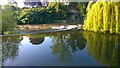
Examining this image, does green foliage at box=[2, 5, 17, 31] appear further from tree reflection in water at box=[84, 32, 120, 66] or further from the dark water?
tree reflection in water at box=[84, 32, 120, 66]

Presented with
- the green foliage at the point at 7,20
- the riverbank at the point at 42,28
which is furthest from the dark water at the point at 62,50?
the riverbank at the point at 42,28

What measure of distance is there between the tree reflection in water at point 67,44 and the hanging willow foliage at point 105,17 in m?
0.71

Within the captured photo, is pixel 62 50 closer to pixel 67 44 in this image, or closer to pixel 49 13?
pixel 67 44

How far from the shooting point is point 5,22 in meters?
9.70

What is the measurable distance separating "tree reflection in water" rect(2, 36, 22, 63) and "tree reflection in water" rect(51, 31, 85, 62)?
1.08 m

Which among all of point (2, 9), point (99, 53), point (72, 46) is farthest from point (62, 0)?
point (99, 53)

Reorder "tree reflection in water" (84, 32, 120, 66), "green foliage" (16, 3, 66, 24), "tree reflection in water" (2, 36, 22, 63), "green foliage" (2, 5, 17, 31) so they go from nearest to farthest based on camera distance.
→ "tree reflection in water" (84, 32, 120, 66)
"tree reflection in water" (2, 36, 22, 63)
"green foliage" (2, 5, 17, 31)
"green foliage" (16, 3, 66, 24)

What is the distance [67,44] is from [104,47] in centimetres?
122

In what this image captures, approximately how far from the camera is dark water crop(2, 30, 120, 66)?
6.26 m

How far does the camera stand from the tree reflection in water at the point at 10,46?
6752mm

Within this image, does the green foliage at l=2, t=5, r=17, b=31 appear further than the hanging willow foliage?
Yes

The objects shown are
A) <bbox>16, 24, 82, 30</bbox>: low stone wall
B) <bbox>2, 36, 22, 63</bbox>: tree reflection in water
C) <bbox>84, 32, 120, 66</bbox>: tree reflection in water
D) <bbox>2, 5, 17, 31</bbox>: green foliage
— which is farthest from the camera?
<bbox>16, 24, 82, 30</bbox>: low stone wall

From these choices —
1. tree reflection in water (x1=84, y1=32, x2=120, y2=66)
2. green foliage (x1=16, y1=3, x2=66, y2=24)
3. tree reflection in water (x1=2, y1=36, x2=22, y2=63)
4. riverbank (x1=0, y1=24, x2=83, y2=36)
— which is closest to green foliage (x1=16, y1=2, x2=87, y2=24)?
green foliage (x1=16, y1=3, x2=66, y2=24)

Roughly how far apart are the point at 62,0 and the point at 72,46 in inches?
298
